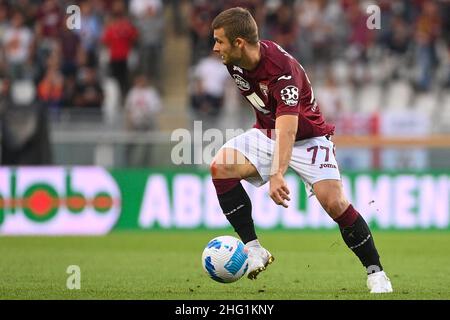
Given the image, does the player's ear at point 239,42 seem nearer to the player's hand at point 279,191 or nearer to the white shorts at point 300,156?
the white shorts at point 300,156

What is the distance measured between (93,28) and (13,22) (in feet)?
5.08

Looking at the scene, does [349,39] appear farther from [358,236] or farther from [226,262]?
[226,262]

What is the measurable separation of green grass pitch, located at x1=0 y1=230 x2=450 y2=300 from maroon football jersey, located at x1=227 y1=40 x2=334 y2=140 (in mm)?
1349

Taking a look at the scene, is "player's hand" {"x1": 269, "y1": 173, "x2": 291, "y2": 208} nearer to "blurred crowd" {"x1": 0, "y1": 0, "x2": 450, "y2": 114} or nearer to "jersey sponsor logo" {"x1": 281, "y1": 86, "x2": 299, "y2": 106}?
"jersey sponsor logo" {"x1": 281, "y1": 86, "x2": 299, "y2": 106}

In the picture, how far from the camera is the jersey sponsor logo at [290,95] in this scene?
812 cm

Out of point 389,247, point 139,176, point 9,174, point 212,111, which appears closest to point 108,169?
point 139,176

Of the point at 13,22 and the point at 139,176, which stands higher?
the point at 13,22

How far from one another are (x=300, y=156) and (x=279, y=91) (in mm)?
676

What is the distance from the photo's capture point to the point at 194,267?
1083 centimetres

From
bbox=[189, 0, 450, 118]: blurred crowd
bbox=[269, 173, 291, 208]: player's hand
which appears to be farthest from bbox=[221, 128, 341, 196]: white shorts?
bbox=[189, 0, 450, 118]: blurred crowd

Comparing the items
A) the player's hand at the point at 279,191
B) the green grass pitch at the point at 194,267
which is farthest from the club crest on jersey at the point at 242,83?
the green grass pitch at the point at 194,267

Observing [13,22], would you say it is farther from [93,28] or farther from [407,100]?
[407,100]

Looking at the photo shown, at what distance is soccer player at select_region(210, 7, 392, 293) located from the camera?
820 centimetres

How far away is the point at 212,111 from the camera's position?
18.8 metres
